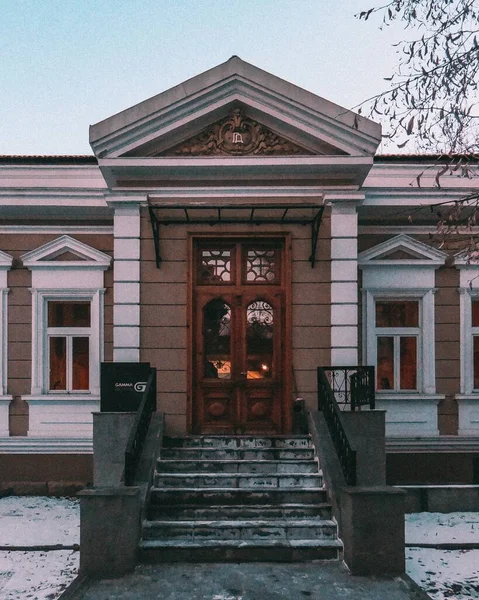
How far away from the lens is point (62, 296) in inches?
352

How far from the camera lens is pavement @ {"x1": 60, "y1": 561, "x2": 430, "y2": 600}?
4.93 m

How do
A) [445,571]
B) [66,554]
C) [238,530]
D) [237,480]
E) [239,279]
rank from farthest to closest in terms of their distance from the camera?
[239,279], [237,480], [66,554], [238,530], [445,571]

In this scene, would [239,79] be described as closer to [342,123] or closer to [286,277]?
[342,123]

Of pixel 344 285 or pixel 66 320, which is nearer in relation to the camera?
pixel 344 285

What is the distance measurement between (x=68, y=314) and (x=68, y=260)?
35.8 inches

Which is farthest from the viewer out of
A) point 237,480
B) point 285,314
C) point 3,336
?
point 3,336

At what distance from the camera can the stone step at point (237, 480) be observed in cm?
659

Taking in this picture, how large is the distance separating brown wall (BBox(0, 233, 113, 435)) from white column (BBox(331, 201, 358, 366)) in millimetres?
3692

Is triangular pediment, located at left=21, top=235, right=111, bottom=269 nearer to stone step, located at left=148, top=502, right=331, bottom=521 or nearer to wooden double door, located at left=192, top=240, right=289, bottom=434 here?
wooden double door, located at left=192, top=240, right=289, bottom=434

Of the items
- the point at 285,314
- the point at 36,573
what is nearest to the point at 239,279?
the point at 285,314

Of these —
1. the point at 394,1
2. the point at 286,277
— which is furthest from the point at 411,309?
the point at 394,1

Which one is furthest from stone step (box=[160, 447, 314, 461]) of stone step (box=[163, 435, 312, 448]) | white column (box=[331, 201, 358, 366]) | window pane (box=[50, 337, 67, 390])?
window pane (box=[50, 337, 67, 390])

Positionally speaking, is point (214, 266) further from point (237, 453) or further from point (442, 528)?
point (442, 528)

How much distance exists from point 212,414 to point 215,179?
3446 mm
